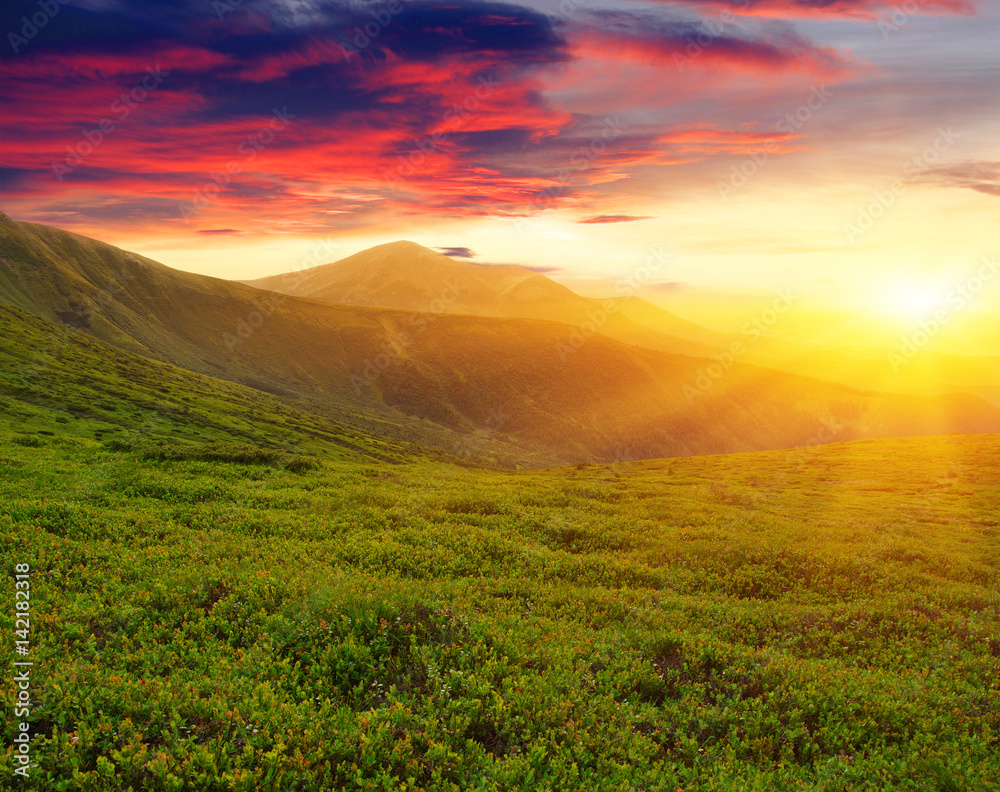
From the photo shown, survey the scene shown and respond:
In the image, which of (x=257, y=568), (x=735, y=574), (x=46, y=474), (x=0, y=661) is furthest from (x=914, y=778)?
(x=46, y=474)

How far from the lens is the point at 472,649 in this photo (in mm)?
9734

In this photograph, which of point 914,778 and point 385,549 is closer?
point 914,778

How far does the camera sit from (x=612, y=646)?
420 inches

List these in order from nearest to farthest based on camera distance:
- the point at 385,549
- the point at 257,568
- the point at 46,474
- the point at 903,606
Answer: the point at 257,568, the point at 903,606, the point at 385,549, the point at 46,474

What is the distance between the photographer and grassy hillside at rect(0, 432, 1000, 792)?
7238 millimetres

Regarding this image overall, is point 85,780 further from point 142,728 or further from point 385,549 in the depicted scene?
point 385,549

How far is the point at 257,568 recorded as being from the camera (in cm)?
1306

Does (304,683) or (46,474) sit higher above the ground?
(46,474)

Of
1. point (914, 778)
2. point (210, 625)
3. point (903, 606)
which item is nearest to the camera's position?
point (914, 778)

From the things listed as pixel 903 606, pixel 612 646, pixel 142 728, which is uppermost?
pixel 142 728

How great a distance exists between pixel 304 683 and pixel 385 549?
6504 millimetres

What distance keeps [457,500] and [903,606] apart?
1583 centimetres

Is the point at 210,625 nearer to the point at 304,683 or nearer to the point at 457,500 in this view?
the point at 304,683

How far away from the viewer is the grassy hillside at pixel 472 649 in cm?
724
